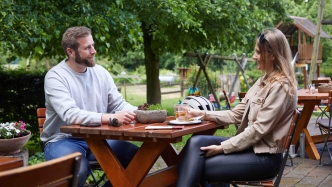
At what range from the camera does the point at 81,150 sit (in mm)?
3859

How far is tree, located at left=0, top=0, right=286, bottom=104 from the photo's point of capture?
6527 millimetres

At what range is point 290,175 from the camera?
18.7 feet

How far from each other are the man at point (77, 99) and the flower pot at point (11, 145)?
1.03 meters

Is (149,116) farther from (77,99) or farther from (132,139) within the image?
(77,99)

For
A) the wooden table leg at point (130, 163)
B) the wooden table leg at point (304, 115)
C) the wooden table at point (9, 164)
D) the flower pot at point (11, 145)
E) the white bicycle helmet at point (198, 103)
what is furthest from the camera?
the wooden table leg at point (304, 115)

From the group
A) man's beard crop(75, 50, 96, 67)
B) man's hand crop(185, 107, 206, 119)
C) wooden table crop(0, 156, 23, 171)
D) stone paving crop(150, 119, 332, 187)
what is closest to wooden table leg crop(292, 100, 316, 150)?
stone paving crop(150, 119, 332, 187)

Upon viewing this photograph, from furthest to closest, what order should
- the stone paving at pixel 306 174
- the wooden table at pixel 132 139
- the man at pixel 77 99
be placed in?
the stone paving at pixel 306 174 → the man at pixel 77 99 → the wooden table at pixel 132 139

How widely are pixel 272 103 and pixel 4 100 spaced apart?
5.67 metres

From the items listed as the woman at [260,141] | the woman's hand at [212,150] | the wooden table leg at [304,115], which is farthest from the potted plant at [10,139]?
the wooden table leg at [304,115]

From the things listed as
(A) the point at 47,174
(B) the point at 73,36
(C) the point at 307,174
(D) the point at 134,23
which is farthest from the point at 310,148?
(A) the point at 47,174

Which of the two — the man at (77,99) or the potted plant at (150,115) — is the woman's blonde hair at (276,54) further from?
the man at (77,99)

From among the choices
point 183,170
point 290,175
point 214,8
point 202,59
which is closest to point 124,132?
point 183,170

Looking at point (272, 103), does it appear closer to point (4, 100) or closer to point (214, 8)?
point (4, 100)

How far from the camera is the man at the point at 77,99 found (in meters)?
3.66
